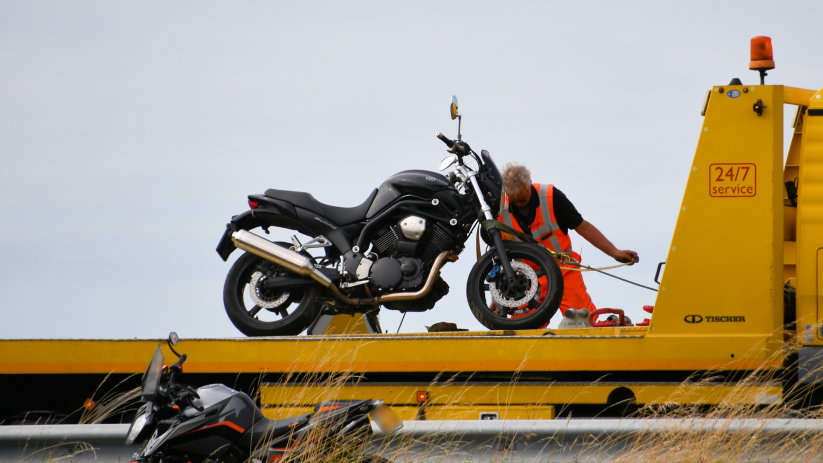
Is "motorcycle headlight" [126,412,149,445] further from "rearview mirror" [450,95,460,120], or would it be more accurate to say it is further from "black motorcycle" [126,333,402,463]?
"rearview mirror" [450,95,460,120]

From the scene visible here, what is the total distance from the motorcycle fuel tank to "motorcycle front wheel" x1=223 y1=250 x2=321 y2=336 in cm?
68

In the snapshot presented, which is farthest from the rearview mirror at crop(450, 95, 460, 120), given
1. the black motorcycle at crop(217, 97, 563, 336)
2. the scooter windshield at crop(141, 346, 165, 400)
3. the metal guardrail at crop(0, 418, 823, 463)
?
the scooter windshield at crop(141, 346, 165, 400)

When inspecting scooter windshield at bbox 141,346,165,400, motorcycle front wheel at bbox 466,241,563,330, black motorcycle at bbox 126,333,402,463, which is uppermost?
motorcycle front wheel at bbox 466,241,563,330

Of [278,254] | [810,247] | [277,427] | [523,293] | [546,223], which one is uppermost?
[546,223]

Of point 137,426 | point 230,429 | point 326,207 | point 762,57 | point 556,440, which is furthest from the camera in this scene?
point 326,207

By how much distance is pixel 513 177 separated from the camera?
716cm

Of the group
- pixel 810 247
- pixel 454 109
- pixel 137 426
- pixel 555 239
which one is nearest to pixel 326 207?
pixel 454 109

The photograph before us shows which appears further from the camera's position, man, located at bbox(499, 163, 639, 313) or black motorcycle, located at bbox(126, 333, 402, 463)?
man, located at bbox(499, 163, 639, 313)

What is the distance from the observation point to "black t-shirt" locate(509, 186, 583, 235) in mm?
7309

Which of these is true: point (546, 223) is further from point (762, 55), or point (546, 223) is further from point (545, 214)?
point (762, 55)

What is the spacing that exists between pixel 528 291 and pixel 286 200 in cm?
173

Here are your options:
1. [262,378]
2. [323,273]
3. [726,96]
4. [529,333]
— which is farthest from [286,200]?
[726,96]

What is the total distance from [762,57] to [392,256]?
2.56m

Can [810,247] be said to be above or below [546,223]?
below
